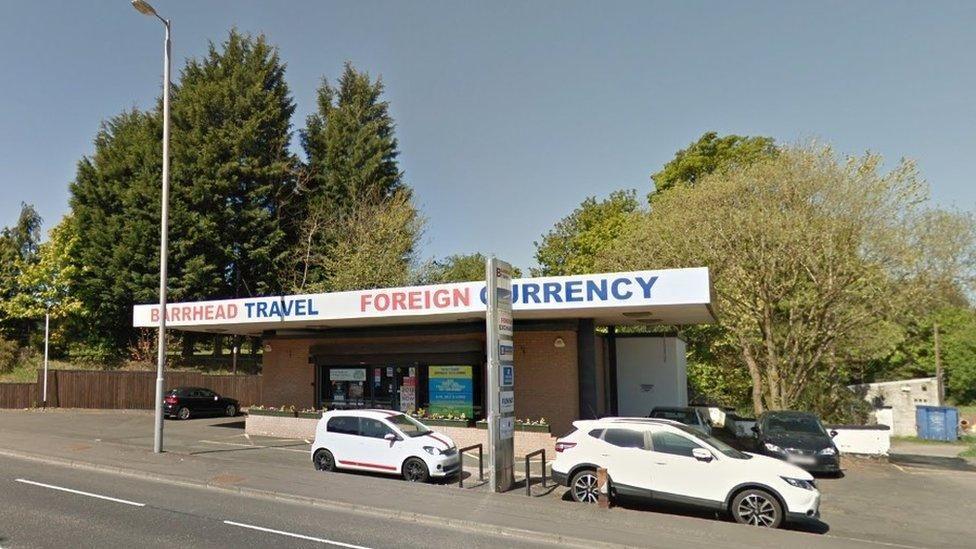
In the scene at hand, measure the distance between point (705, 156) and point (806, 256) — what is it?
65.0 feet

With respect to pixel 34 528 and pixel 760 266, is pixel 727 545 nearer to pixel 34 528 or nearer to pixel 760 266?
pixel 34 528

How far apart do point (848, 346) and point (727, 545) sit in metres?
26.3

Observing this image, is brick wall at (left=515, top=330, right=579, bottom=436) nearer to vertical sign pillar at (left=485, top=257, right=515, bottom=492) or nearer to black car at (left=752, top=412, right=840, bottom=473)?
black car at (left=752, top=412, right=840, bottom=473)

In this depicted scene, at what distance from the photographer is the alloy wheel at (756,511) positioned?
1055 cm

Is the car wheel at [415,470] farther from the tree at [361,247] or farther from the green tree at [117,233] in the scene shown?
the green tree at [117,233]

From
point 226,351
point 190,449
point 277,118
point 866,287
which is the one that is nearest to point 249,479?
point 190,449

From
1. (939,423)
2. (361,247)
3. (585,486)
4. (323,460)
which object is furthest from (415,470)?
(939,423)

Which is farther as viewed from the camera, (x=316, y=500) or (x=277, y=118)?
(x=277, y=118)

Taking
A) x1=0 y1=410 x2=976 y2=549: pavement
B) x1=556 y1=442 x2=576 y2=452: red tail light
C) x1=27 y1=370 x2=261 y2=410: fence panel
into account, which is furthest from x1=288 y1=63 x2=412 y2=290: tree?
x1=556 y1=442 x2=576 y2=452: red tail light

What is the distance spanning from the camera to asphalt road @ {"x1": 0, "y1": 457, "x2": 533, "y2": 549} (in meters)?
8.88

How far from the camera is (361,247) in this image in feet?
129

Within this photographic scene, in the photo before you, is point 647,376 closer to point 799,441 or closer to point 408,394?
point 799,441

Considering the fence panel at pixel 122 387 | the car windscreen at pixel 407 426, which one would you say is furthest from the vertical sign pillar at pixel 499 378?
the fence panel at pixel 122 387

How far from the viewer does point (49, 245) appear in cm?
4262
